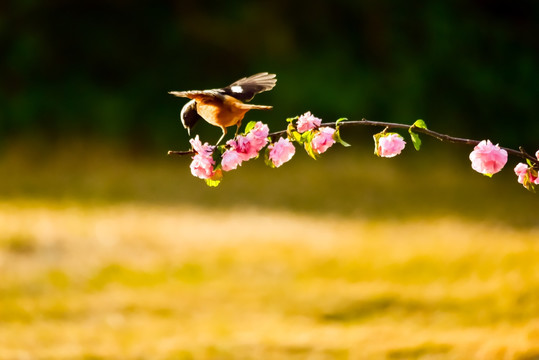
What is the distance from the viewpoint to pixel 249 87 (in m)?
2.57

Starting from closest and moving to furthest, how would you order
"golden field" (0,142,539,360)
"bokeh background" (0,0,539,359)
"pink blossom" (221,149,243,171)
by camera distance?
1. "pink blossom" (221,149,243,171)
2. "golden field" (0,142,539,360)
3. "bokeh background" (0,0,539,359)

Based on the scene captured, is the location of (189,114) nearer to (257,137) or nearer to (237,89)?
(237,89)

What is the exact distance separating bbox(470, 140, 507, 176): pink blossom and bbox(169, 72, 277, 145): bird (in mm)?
679

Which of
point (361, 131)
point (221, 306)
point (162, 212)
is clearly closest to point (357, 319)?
point (221, 306)

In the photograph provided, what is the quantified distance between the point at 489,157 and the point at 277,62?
783cm

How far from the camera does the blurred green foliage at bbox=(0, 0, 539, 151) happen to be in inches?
362

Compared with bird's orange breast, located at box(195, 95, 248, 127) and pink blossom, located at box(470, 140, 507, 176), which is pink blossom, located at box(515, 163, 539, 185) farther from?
bird's orange breast, located at box(195, 95, 248, 127)

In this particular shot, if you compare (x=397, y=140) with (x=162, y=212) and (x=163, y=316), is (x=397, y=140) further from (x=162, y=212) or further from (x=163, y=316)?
(x=162, y=212)

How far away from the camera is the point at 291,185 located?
8.66m

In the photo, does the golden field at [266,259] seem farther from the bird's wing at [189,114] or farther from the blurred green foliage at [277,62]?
the bird's wing at [189,114]

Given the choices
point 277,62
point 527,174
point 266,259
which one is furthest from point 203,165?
point 277,62

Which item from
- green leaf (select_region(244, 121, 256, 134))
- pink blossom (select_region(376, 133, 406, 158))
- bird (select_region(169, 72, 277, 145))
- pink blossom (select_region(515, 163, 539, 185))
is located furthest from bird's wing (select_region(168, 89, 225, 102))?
pink blossom (select_region(515, 163, 539, 185))

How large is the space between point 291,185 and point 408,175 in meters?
1.44

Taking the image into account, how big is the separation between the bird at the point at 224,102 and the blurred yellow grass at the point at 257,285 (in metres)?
1.85
